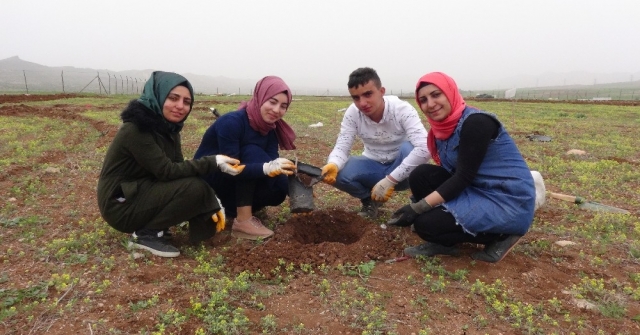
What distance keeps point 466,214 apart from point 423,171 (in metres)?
0.62

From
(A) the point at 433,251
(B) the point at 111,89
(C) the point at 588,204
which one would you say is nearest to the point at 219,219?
(A) the point at 433,251

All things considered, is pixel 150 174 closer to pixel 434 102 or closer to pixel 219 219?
pixel 219 219

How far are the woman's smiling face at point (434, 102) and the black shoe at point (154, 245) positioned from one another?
217cm

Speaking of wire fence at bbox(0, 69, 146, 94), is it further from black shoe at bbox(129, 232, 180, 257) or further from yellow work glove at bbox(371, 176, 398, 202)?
yellow work glove at bbox(371, 176, 398, 202)

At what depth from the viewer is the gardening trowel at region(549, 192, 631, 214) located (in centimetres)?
452

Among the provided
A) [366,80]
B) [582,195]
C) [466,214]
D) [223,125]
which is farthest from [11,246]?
[582,195]

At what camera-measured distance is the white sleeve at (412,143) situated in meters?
3.69

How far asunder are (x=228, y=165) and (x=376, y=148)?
5.32ft

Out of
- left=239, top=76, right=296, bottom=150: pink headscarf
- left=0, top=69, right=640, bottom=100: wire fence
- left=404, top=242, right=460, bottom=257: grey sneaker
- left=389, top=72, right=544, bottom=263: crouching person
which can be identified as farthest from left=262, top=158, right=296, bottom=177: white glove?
left=0, top=69, right=640, bottom=100: wire fence

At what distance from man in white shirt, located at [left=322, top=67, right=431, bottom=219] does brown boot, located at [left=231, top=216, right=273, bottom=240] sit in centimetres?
76

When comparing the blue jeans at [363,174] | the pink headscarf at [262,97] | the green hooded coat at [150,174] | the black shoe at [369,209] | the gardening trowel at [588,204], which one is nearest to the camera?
the green hooded coat at [150,174]

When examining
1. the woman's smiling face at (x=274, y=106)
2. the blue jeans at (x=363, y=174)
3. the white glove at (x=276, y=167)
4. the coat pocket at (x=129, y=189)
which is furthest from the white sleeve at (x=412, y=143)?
the coat pocket at (x=129, y=189)

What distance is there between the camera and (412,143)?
390 cm

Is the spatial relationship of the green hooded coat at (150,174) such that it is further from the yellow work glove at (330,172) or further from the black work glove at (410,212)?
the black work glove at (410,212)
